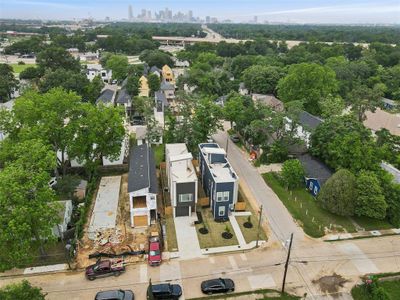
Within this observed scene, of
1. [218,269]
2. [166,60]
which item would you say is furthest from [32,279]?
[166,60]

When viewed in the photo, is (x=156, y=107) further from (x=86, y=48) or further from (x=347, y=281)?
(x=86, y=48)

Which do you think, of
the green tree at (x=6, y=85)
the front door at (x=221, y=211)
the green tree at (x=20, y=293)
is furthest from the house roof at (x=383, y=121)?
the green tree at (x=6, y=85)

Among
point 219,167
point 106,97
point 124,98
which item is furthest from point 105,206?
point 106,97

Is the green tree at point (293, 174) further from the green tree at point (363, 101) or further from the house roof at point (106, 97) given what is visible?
the house roof at point (106, 97)

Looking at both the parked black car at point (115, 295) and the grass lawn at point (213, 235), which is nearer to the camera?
the parked black car at point (115, 295)

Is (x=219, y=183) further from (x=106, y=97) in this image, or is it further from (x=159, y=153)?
(x=106, y=97)

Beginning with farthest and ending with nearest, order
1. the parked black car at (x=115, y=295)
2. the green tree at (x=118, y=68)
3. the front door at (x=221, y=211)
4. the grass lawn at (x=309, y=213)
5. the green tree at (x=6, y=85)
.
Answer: the green tree at (x=118, y=68) < the green tree at (x=6, y=85) < the front door at (x=221, y=211) < the grass lawn at (x=309, y=213) < the parked black car at (x=115, y=295)

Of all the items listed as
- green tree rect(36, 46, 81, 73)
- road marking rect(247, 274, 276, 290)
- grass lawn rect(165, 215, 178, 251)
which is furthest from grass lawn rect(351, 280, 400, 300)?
green tree rect(36, 46, 81, 73)
